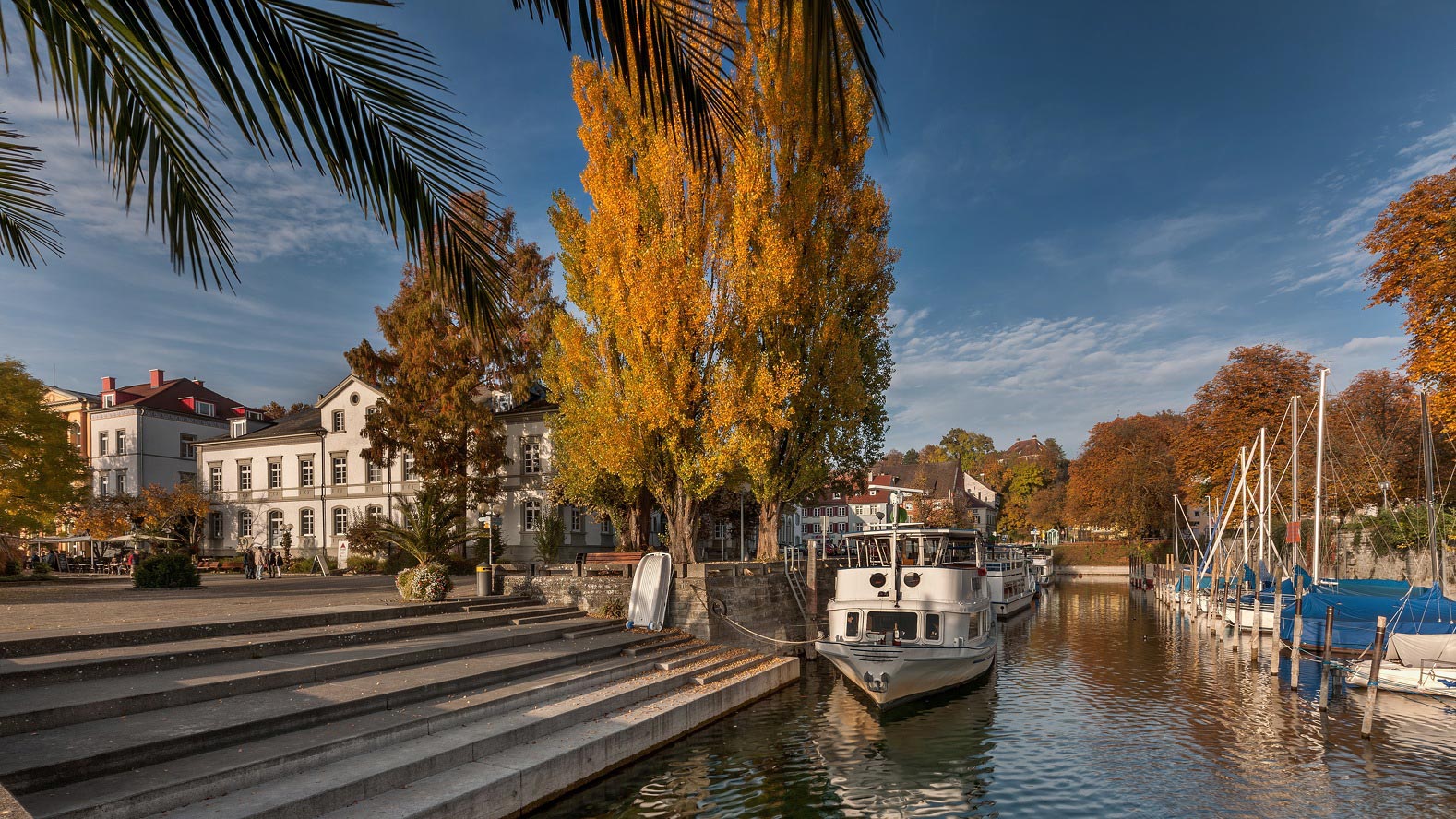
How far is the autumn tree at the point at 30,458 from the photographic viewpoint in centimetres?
3138

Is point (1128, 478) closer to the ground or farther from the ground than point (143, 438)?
closer to the ground

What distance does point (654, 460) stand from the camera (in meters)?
25.3

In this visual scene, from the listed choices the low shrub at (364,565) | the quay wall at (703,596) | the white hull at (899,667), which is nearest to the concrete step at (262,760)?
the quay wall at (703,596)

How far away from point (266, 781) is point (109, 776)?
151 cm

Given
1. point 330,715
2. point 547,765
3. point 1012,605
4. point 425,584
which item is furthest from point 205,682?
point 1012,605

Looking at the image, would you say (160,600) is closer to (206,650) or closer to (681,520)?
(206,650)

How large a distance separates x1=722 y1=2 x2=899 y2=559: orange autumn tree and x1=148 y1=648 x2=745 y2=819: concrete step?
37.3 feet

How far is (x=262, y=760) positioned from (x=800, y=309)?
20.6 metres

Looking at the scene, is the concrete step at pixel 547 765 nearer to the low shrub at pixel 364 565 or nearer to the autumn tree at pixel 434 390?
the autumn tree at pixel 434 390

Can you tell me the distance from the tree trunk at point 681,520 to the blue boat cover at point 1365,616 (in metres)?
17.2

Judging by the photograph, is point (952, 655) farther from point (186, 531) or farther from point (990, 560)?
point (186, 531)

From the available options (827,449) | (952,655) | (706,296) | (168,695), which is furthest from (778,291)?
(168,695)

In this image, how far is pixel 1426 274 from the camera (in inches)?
1104

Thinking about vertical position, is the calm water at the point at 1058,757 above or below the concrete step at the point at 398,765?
below
